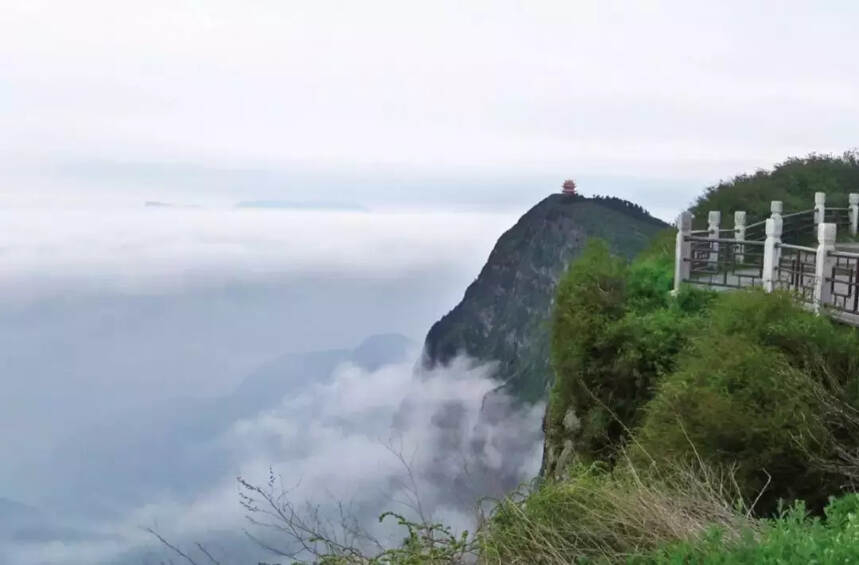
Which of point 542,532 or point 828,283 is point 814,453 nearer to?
point 542,532

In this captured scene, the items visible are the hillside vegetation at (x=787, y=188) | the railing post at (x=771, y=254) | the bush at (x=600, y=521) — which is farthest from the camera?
the hillside vegetation at (x=787, y=188)

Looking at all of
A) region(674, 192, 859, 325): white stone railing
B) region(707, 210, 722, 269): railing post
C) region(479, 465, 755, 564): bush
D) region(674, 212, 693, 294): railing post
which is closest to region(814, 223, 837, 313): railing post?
region(674, 192, 859, 325): white stone railing

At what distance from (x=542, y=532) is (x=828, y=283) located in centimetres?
551

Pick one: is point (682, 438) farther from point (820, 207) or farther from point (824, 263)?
point (820, 207)

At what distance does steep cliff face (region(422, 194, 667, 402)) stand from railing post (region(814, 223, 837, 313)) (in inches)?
822

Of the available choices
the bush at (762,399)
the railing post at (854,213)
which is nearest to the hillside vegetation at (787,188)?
the railing post at (854,213)

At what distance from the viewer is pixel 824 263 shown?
9.06 meters

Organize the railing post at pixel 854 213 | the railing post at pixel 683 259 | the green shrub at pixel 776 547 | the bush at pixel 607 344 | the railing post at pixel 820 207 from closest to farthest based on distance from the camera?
1. the green shrub at pixel 776 547
2. the bush at pixel 607 344
3. the railing post at pixel 683 259
4. the railing post at pixel 820 207
5. the railing post at pixel 854 213

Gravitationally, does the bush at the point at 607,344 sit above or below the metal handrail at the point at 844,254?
below

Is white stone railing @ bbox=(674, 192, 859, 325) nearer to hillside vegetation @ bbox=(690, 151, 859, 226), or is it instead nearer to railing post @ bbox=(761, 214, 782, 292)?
railing post @ bbox=(761, 214, 782, 292)

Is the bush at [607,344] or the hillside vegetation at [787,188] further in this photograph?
the hillside vegetation at [787,188]

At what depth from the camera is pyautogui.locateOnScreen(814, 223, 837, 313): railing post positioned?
898cm

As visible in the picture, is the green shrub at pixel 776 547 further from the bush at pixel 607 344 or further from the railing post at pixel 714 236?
the railing post at pixel 714 236

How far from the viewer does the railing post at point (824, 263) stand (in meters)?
8.98
